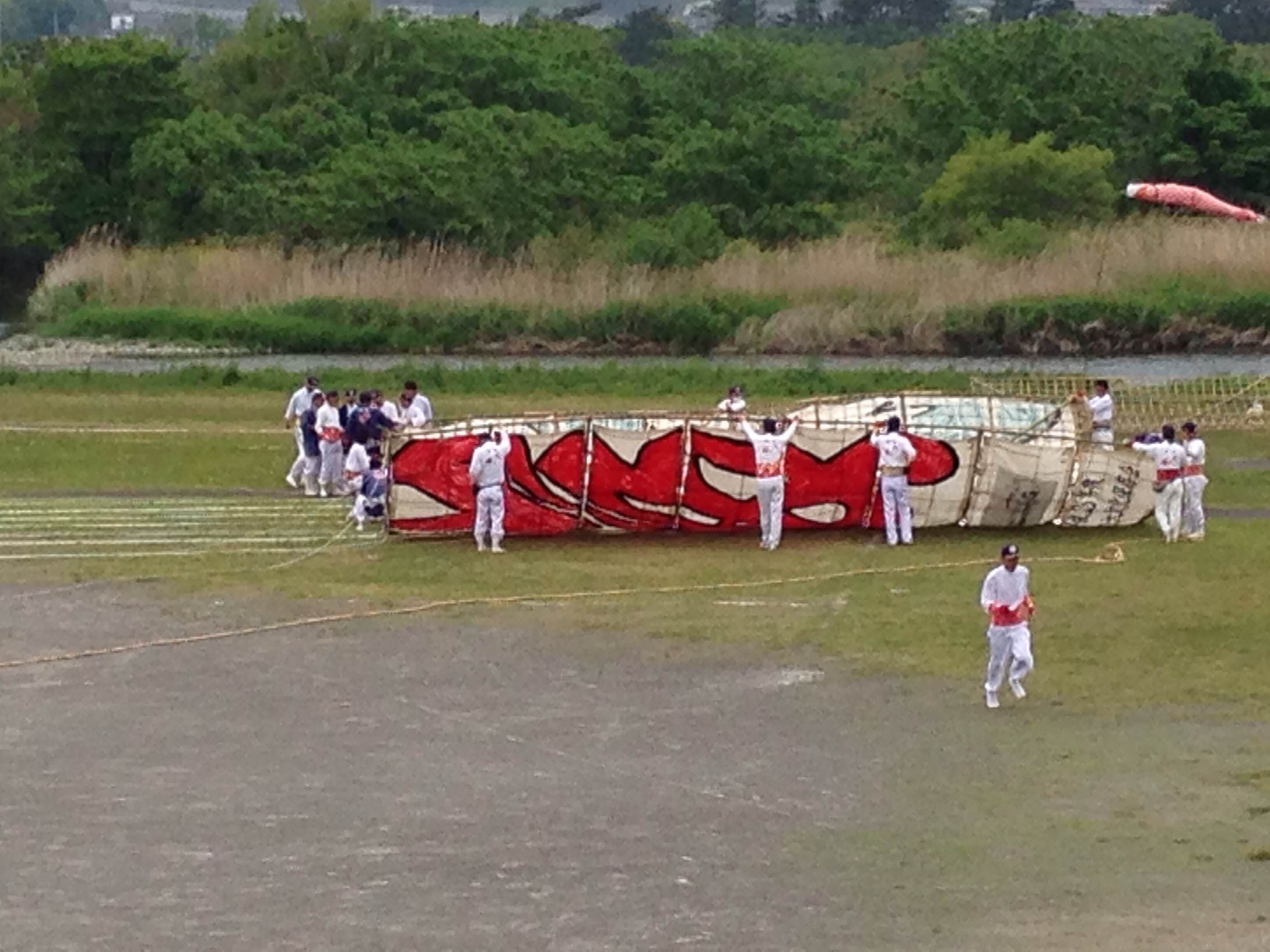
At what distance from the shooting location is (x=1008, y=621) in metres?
26.2

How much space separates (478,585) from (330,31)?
73.5m

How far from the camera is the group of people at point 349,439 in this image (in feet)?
129

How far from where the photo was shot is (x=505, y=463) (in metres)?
37.7

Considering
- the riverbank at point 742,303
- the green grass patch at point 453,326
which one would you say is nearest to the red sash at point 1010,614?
the riverbank at point 742,303

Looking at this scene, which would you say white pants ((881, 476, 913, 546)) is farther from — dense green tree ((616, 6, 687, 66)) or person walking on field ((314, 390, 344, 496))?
dense green tree ((616, 6, 687, 66))

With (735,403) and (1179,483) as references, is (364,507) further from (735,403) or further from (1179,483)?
(1179,483)

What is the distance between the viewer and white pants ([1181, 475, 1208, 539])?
37312mm

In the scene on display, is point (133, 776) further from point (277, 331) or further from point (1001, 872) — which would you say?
point (277, 331)

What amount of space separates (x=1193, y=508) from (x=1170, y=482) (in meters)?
0.55

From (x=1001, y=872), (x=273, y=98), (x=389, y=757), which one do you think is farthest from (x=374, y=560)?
(x=273, y=98)

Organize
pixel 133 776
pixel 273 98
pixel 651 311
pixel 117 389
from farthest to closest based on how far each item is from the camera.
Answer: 1. pixel 273 98
2. pixel 651 311
3. pixel 117 389
4. pixel 133 776

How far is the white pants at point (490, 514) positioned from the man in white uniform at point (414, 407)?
2.77 m

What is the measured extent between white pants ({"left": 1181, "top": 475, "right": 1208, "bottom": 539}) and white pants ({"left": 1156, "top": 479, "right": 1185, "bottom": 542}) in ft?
0.24

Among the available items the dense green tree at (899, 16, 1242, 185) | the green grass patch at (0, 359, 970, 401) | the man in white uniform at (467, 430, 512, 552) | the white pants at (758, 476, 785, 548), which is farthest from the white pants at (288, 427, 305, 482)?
the dense green tree at (899, 16, 1242, 185)
